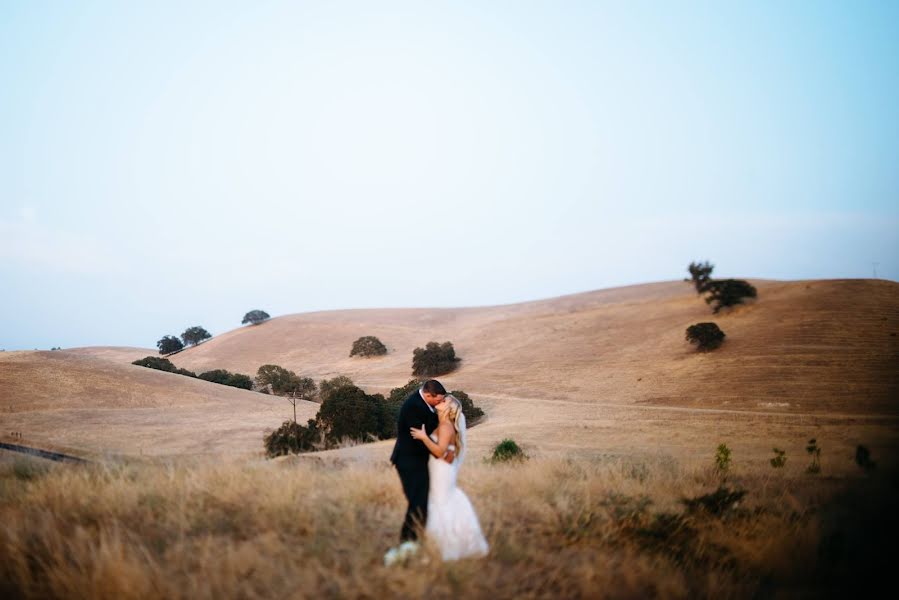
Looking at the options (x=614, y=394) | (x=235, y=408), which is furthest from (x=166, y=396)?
(x=614, y=394)

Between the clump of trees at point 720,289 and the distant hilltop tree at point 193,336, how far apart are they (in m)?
81.3

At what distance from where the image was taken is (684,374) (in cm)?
3744

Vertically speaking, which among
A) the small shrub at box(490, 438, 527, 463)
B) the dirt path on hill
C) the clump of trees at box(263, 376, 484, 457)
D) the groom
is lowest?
the clump of trees at box(263, 376, 484, 457)

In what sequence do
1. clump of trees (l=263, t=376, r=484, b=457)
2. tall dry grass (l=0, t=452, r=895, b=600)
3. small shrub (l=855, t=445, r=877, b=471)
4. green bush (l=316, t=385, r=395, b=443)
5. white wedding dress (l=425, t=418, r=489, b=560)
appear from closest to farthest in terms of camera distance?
1. tall dry grass (l=0, t=452, r=895, b=600)
2. white wedding dress (l=425, t=418, r=489, b=560)
3. small shrub (l=855, t=445, r=877, b=471)
4. clump of trees (l=263, t=376, r=484, b=457)
5. green bush (l=316, t=385, r=395, b=443)

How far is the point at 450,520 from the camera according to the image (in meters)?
5.14

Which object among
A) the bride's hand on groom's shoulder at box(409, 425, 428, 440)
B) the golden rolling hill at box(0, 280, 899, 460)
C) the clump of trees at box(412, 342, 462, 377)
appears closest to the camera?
the bride's hand on groom's shoulder at box(409, 425, 428, 440)

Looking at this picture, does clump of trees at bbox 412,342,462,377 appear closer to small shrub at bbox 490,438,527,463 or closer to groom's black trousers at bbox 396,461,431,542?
small shrub at bbox 490,438,527,463

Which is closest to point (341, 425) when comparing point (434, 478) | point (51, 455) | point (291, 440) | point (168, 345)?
point (291, 440)

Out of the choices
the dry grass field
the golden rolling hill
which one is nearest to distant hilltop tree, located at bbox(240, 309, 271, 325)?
the golden rolling hill

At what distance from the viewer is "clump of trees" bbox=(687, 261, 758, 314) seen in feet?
165

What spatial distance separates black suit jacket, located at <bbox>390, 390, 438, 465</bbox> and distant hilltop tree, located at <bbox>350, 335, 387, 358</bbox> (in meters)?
61.6

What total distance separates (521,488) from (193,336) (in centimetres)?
10025

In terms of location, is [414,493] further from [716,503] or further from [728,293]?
[728,293]

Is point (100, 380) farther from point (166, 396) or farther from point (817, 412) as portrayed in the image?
point (817, 412)
